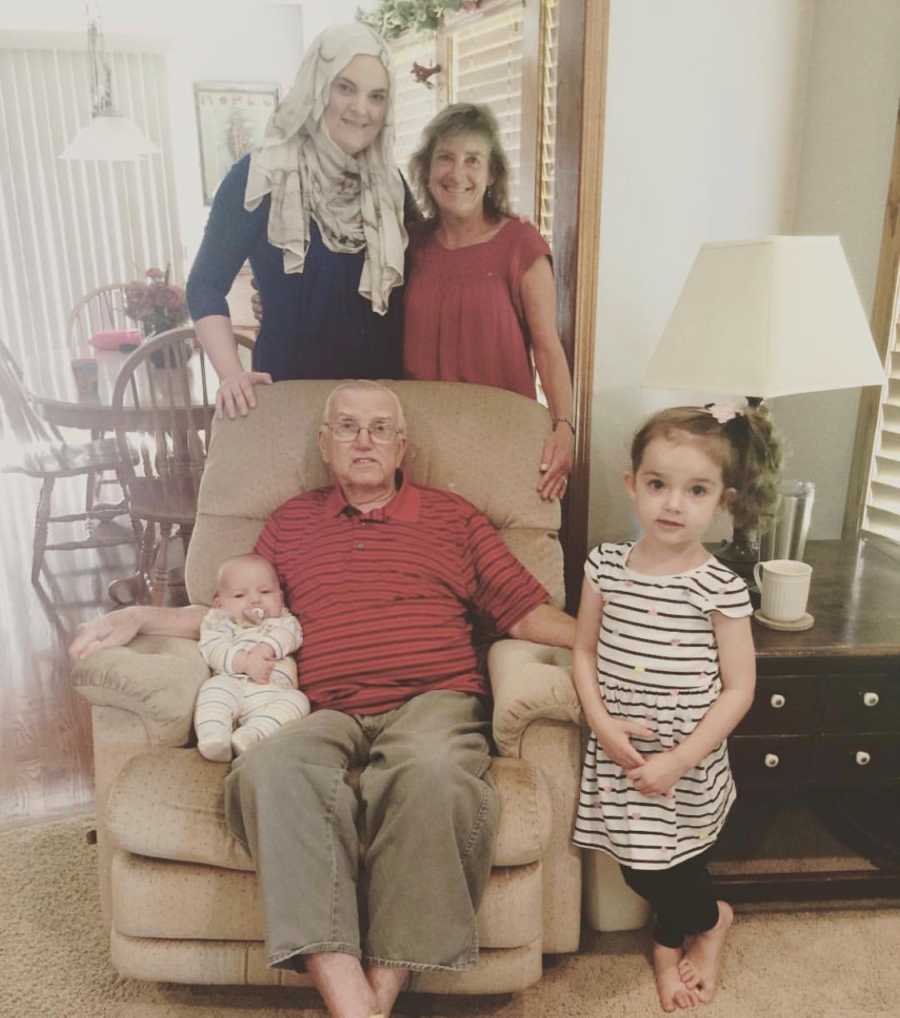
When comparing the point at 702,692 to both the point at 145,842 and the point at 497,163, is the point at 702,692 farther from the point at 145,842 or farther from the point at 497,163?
the point at 497,163

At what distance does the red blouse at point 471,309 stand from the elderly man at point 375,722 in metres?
0.32

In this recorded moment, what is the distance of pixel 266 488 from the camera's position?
1995mm

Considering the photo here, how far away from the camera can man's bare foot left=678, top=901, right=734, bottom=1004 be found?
5.38 ft

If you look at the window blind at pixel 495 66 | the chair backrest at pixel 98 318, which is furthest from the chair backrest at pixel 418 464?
the chair backrest at pixel 98 318

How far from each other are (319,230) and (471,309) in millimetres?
371

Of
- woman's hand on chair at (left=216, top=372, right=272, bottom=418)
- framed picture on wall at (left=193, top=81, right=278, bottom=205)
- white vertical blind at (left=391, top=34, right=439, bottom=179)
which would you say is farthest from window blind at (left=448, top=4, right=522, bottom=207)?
framed picture on wall at (left=193, top=81, right=278, bottom=205)

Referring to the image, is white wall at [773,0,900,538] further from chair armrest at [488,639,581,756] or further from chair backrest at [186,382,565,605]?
chair armrest at [488,639,581,756]

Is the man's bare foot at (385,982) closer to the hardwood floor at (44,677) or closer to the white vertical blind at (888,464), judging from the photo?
the hardwood floor at (44,677)

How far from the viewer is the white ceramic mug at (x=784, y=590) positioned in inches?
69.6

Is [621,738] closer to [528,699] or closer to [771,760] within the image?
[528,699]

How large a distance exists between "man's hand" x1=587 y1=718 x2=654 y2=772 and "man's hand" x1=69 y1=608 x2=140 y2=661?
831 millimetres

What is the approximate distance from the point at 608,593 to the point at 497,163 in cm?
102

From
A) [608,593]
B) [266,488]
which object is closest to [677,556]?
[608,593]

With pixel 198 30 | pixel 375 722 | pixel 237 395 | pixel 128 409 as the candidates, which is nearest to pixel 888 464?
pixel 375 722
